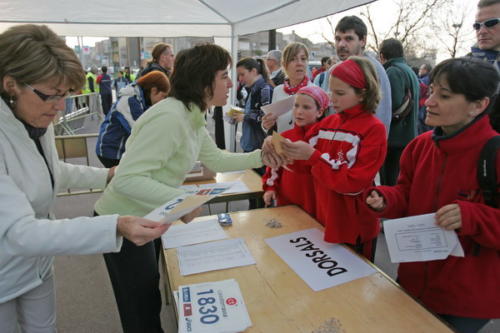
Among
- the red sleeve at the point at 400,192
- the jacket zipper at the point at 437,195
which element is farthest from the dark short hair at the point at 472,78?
the red sleeve at the point at 400,192

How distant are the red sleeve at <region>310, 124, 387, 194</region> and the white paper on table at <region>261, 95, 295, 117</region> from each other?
74cm

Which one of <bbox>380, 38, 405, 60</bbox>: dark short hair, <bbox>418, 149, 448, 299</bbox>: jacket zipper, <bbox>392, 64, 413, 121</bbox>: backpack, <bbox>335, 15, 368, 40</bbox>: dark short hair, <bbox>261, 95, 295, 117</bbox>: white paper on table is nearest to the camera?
<bbox>418, 149, 448, 299</bbox>: jacket zipper

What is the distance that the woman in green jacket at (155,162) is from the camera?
4.40 ft

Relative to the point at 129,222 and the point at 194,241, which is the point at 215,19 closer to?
the point at 194,241

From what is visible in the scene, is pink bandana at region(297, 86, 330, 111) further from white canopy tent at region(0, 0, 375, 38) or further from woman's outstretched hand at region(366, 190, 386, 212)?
white canopy tent at region(0, 0, 375, 38)

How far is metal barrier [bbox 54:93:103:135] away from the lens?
7.45 m

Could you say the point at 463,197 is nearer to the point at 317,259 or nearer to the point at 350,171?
the point at 350,171

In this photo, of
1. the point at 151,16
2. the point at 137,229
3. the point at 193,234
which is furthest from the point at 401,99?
the point at 151,16

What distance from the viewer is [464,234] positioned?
3.82ft

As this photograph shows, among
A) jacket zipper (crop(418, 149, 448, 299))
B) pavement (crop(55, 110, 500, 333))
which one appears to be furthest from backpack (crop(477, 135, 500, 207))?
pavement (crop(55, 110, 500, 333))

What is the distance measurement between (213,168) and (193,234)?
1.45 ft

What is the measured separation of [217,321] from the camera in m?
1.13

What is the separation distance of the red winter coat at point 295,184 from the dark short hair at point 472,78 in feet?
2.94

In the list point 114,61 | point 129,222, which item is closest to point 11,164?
point 129,222
